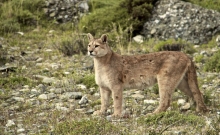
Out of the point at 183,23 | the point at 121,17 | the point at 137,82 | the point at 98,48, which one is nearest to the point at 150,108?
the point at 137,82

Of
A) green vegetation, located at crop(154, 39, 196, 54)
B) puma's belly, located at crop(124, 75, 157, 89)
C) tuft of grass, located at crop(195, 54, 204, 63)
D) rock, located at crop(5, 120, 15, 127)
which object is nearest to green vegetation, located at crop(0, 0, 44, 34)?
green vegetation, located at crop(154, 39, 196, 54)

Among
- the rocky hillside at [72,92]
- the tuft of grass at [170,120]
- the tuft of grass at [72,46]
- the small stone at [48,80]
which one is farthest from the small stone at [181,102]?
the tuft of grass at [72,46]

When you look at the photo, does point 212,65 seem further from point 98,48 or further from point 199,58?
point 98,48

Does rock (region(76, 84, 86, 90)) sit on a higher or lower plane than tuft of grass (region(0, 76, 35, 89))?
lower

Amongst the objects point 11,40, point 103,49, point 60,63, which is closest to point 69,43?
point 60,63

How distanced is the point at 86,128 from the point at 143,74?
87.3 inches

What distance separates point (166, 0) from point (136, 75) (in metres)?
7.54

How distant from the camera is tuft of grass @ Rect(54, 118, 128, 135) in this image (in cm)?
691

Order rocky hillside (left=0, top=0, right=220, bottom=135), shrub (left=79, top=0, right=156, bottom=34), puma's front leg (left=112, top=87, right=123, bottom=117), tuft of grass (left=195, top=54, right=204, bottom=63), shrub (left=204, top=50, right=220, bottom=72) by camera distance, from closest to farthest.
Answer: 1. rocky hillside (left=0, top=0, right=220, bottom=135)
2. puma's front leg (left=112, top=87, right=123, bottom=117)
3. shrub (left=204, top=50, right=220, bottom=72)
4. tuft of grass (left=195, top=54, right=204, bottom=63)
5. shrub (left=79, top=0, right=156, bottom=34)

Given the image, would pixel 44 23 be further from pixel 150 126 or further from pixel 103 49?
pixel 150 126

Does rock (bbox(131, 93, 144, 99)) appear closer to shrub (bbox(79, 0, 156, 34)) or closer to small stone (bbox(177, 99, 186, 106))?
small stone (bbox(177, 99, 186, 106))

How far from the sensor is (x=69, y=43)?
1374 cm

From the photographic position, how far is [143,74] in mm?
8820

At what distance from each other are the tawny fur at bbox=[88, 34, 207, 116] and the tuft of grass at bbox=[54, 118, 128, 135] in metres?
1.29
